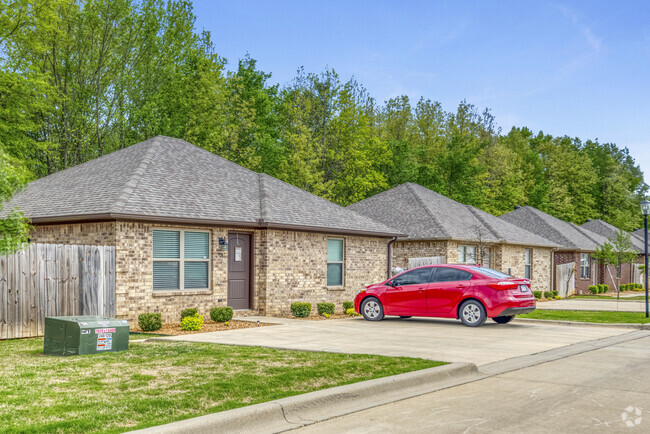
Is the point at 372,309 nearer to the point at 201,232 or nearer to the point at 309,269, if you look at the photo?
the point at 309,269

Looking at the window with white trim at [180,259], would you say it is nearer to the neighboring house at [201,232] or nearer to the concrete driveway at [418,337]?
the neighboring house at [201,232]

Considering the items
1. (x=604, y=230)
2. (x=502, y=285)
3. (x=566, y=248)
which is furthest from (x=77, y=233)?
(x=604, y=230)

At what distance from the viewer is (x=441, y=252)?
29281mm

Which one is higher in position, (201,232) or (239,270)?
(201,232)

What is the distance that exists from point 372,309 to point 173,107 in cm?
2629

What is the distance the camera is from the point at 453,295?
17.4 m

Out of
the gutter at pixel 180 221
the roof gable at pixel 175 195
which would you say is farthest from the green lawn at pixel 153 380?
the roof gable at pixel 175 195

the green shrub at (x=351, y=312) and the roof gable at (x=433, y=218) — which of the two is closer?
the green shrub at (x=351, y=312)

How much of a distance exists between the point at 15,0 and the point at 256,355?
27.4 m

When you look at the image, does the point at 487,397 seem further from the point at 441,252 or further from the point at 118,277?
the point at 441,252

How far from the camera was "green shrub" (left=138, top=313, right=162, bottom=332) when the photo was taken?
15719 millimetres

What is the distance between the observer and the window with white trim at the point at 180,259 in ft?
56.8

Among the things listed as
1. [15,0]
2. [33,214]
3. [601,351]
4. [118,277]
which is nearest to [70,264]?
[118,277]

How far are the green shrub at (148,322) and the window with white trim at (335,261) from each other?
25.2 ft
